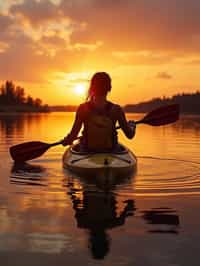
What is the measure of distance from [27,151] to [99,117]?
3.13 metres

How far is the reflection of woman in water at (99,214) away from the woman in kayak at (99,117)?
1449 millimetres

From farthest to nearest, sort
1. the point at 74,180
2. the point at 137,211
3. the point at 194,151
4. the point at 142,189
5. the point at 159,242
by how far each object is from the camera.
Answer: the point at 194,151
the point at 74,180
the point at 142,189
the point at 137,211
the point at 159,242

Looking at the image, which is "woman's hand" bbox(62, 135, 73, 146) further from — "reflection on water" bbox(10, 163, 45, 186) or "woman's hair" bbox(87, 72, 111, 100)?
"woman's hair" bbox(87, 72, 111, 100)

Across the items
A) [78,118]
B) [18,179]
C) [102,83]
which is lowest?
[18,179]

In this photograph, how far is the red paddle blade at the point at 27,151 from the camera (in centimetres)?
1045

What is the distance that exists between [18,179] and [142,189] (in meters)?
2.33

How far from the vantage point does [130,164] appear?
818 centimetres

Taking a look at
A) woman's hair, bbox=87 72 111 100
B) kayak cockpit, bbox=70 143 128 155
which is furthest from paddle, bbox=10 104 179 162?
woman's hair, bbox=87 72 111 100

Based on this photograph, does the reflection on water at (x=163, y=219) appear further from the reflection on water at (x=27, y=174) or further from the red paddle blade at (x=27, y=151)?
the red paddle blade at (x=27, y=151)

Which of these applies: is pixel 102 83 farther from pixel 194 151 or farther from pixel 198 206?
pixel 194 151

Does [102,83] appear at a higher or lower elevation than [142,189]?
higher

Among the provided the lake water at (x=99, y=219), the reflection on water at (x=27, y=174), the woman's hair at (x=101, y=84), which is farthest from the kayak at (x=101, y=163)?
the woman's hair at (x=101, y=84)

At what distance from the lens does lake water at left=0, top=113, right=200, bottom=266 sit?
3.88 meters

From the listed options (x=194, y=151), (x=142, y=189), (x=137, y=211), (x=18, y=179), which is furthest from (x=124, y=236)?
(x=194, y=151)
